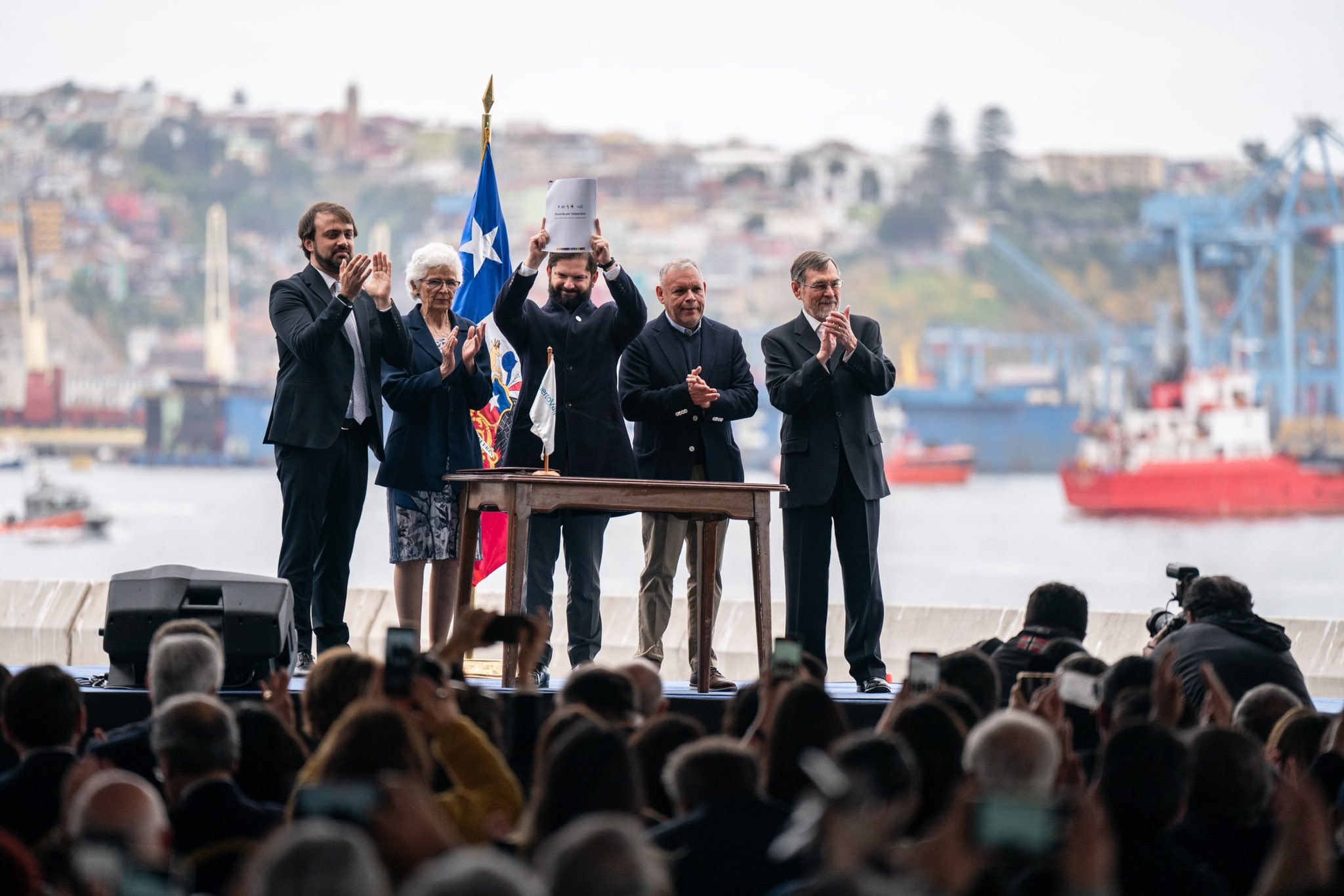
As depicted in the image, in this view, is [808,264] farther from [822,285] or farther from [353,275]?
[353,275]

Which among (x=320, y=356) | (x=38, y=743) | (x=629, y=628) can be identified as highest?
(x=320, y=356)

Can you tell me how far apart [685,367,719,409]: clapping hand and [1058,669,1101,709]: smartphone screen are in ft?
6.01

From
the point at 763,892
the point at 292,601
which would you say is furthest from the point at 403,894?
the point at 292,601

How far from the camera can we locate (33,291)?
42375mm

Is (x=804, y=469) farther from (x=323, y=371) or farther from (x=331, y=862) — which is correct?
(x=331, y=862)

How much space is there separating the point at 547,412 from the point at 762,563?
88 cm

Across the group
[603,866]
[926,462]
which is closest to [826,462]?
[603,866]

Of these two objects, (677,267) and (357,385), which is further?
(677,267)

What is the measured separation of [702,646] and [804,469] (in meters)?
0.70

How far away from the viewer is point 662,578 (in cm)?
511

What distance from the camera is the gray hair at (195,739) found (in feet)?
8.39

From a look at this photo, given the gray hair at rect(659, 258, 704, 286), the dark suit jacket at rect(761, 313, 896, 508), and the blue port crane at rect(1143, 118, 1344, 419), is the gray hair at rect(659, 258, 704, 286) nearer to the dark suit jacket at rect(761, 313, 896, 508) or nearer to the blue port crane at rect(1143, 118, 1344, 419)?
the dark suit jacket at rect(761, 313, 896, 508)

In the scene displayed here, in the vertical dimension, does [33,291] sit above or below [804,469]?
above

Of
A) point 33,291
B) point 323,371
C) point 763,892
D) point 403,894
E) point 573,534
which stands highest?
point 33,291
